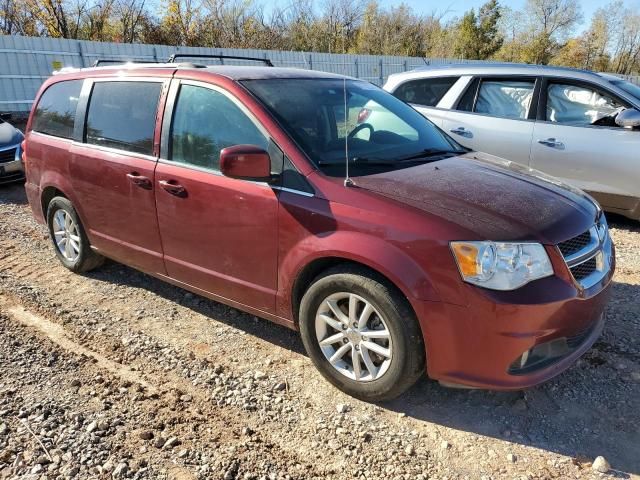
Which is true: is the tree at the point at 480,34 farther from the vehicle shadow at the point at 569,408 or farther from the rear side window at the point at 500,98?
the vehicle shadow at the point at 569,408

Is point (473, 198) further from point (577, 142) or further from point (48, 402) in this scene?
point (577, 142)

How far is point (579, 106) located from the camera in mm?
5816

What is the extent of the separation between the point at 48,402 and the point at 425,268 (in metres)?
2.19

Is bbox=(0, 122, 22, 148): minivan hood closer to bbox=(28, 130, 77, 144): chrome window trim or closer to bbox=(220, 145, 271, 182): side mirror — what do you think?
bbox=(28, 130, 77, 144): chrome window trim

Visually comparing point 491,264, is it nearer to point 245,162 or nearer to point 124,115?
point 245,162

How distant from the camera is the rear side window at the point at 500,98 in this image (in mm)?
6113

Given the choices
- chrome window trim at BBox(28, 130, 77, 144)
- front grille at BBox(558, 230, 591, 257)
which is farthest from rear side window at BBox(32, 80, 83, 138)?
front grille at BBox(558, 230, 591, 257)

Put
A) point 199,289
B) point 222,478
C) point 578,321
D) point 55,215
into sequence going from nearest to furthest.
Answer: point 222,478, point 578,321, point 199,289, point 55,215

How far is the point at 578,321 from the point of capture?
266 centimetres

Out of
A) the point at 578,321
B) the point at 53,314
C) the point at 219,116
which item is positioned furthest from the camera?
the point at 53,314

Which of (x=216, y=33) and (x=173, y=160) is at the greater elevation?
(x=216, y=33)

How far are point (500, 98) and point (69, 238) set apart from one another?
16.2 ft

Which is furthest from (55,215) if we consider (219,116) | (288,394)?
(288,394)

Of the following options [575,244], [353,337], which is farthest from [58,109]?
[575,244]
